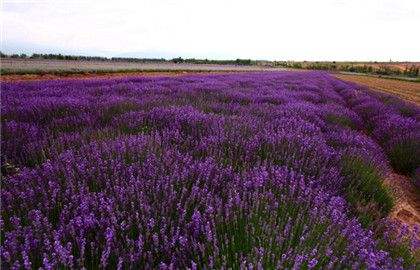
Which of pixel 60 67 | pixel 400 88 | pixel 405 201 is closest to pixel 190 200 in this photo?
pixel 405 201

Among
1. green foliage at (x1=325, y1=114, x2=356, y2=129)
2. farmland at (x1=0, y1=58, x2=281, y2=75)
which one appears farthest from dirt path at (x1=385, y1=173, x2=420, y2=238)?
farmland at (x1=0, y1=58, x2=281, y2=75)

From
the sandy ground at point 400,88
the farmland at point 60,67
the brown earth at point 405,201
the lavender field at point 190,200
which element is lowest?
the sandy ground at point 400,88

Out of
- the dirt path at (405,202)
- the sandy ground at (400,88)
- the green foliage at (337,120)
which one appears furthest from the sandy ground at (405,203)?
the sandy ground at (400,88)

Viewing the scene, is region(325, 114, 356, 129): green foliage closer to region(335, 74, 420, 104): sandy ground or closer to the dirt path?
the dirt path

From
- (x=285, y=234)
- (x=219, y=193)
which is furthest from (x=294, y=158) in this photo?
(x=285, y=234)

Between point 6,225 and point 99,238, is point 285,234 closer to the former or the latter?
point 99,238

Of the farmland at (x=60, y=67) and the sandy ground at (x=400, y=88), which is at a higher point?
the farmland at (x=60, y=67)

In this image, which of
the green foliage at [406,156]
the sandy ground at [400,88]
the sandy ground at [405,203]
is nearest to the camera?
the sandy ground at [405,203]

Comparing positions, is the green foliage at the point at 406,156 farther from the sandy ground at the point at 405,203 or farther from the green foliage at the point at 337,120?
the green foliage at the point at 337,120

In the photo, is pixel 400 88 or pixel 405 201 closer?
pixel 405 201

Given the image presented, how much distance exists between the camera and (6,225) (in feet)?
5.81

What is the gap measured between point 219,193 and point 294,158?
1.02m

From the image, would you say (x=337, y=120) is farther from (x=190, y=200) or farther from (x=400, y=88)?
(x=400, y=88)

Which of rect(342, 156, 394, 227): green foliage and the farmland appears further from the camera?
the farmland
